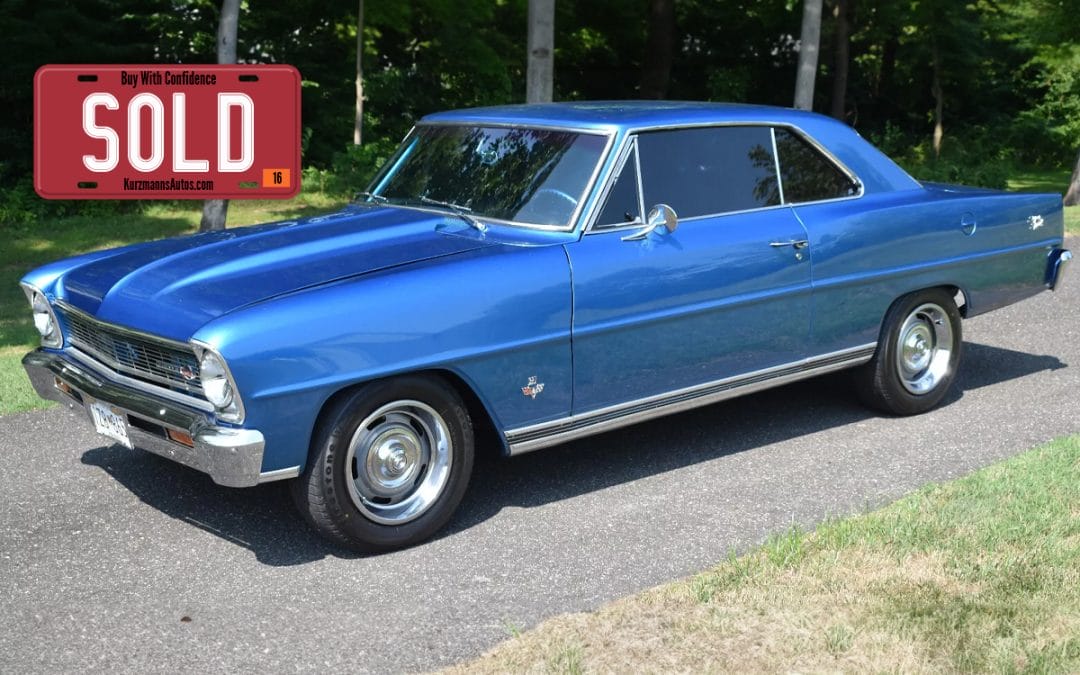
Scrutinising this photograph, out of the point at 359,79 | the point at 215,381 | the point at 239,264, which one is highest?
the point at 359,79

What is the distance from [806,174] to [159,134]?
39.4ft

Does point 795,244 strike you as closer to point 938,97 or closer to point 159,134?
point 159,134

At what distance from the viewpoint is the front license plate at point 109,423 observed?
5.16 metres

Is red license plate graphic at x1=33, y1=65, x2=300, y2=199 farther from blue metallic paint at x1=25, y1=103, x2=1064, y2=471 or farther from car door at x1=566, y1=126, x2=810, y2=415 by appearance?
car door at x1=566, y1=126, x2=810, y2=415

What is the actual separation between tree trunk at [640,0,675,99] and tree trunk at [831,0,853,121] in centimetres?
402

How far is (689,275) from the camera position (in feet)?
19.1

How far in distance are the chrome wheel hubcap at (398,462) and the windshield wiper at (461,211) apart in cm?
105

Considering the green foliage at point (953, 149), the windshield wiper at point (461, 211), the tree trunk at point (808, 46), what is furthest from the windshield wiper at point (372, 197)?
the green foliage at point (953, 149)

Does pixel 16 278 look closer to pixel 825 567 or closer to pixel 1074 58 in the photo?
pixel 825 567

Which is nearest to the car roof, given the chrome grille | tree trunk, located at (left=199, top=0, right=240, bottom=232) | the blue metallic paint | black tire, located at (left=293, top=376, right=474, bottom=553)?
the blue metallic paint

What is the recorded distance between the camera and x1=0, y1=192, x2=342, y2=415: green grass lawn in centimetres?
1136

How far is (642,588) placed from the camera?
474 centimetres

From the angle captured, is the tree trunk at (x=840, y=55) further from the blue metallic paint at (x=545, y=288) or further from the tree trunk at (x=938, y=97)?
the blue metallic paint at (x=545, y=288)

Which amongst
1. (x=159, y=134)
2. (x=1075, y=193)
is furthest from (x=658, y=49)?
(x=159, y=134)
